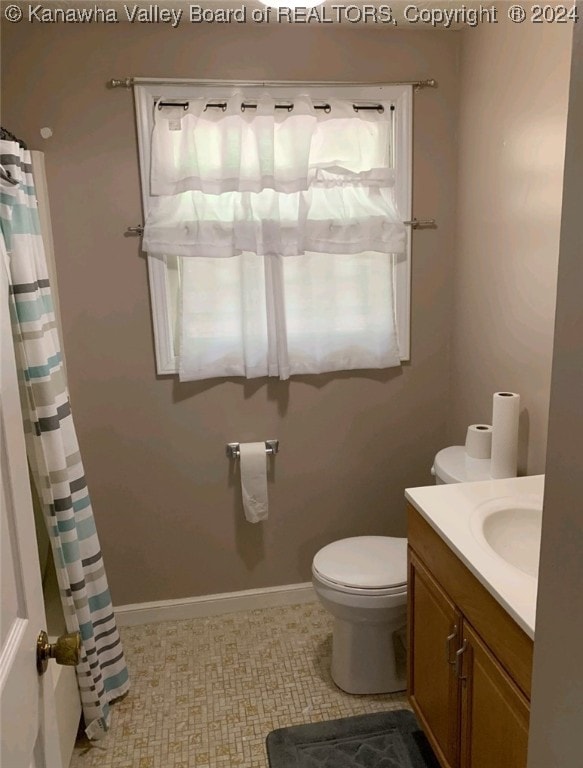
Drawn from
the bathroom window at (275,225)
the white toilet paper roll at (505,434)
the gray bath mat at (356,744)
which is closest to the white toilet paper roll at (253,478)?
the bathroom window at (275,225)

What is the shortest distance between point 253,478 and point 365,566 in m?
0.65

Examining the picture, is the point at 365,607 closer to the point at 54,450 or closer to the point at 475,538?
the point at 475,538

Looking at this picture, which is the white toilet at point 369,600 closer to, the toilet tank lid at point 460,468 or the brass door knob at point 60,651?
the toilet tank lid at point 460,468

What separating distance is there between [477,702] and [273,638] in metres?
1.29

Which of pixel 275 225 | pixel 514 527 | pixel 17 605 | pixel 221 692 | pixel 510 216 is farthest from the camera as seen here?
pixel 275 225

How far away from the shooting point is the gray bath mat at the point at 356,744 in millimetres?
2020

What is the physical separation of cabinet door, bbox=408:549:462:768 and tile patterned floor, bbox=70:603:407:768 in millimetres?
393

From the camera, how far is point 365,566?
90.3 inches

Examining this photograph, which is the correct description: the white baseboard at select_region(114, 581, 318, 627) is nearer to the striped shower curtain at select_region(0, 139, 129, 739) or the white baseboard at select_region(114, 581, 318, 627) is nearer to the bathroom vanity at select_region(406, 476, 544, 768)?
the striped shower curtain at select_region(0, 139, 129, 739)

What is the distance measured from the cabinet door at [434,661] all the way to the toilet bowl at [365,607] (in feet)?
0.56

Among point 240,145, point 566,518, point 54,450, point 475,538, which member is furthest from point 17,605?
point 240,145

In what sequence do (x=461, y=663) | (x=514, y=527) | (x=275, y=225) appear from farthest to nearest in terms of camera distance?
(x=275, y=225) → (x=514, y=527) → (x=461, y=663)

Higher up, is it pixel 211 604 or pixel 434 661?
pixel 434 661

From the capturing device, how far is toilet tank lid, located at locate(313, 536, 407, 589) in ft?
7.22
